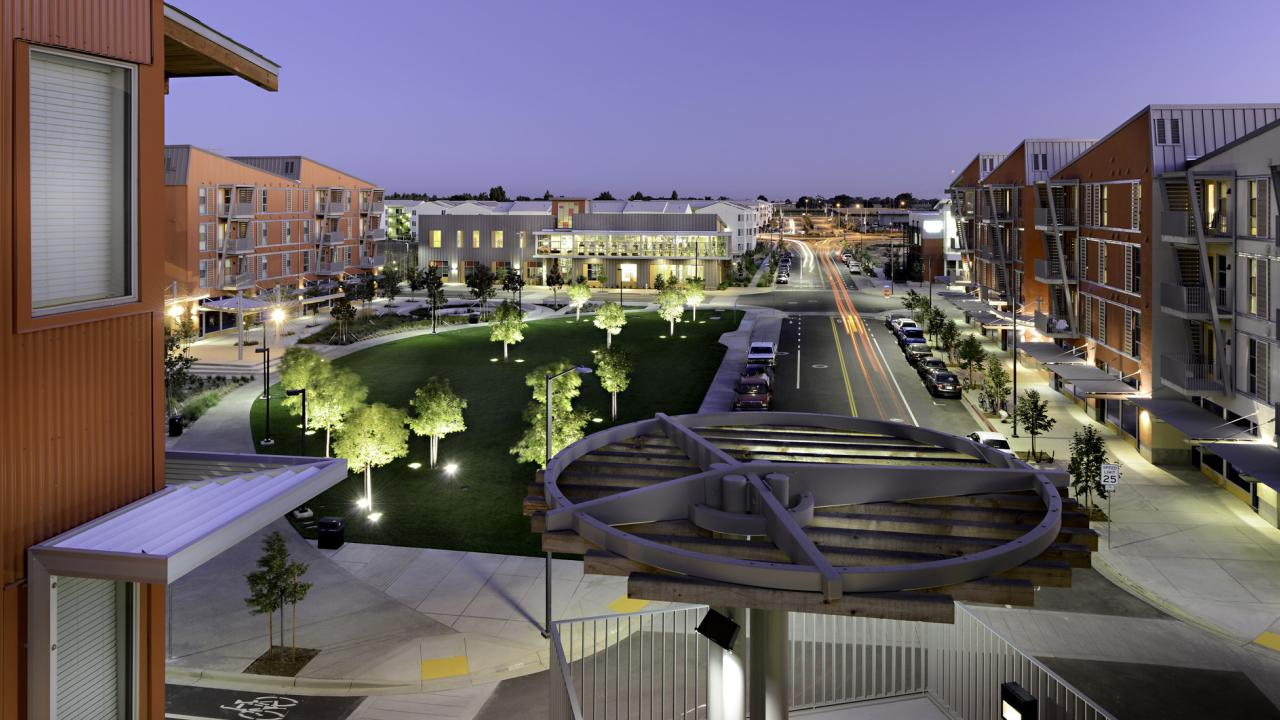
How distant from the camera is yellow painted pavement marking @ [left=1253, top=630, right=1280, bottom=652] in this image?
1966 centimetres

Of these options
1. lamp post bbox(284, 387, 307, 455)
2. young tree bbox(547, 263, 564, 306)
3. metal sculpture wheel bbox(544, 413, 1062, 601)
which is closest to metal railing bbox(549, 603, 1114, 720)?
metal sculpture wheel bbox(544, 413, 1062, 601)

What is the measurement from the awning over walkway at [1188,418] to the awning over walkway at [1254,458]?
3.12ft

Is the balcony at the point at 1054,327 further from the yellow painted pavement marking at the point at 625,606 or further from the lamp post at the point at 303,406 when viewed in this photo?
the lamp post at the point at 303,406

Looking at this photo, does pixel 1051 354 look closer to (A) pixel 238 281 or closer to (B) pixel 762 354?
(B) pixel 762 354

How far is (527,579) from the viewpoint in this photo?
23.6 m

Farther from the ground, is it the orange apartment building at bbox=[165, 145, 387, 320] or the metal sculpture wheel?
the orange apartment building at bbox=[165, 145, 387, 320]

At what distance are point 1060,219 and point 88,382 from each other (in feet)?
151

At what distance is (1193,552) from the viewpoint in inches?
980

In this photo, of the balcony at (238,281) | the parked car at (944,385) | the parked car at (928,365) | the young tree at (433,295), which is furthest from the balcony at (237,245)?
the parked car at (944,385)

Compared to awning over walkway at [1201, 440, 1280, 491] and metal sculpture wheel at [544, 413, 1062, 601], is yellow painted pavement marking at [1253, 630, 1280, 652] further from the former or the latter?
metal sculpture wheel at [544, 413, 1062, 601]

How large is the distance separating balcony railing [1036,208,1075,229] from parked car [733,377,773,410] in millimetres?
16091

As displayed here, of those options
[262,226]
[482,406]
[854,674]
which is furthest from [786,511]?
[262,226]

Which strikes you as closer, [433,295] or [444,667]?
[444,667]

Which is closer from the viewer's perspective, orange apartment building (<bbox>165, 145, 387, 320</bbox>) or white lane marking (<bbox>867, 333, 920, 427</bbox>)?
white lane marking (<bbox>867, 333, 920, 427</bbox>)
